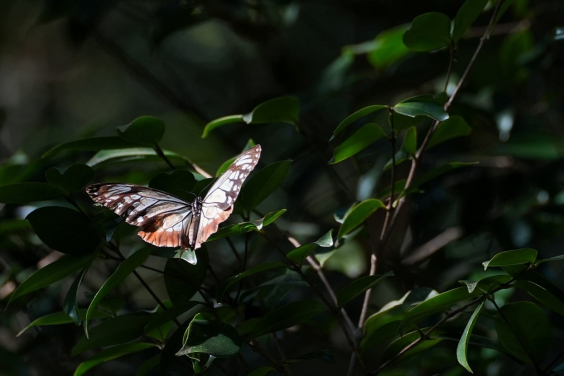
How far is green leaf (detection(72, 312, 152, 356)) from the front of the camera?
700mm

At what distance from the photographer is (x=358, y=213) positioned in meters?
0.74

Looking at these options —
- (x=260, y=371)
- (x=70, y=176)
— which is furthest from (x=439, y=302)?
(x=70, y=176)

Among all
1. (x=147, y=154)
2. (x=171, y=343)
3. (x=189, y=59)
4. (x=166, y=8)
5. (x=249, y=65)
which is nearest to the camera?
(x=171, y=343)

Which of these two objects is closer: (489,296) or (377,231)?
(489,296)

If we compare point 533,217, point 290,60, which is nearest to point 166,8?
point 290,60

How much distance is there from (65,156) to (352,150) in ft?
2.00

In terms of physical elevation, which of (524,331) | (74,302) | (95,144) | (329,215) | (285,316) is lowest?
(329,215)

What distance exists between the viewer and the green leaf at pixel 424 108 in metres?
0.66

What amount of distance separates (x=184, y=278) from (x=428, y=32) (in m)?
0.42

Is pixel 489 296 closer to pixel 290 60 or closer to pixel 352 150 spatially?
pixel 352 150

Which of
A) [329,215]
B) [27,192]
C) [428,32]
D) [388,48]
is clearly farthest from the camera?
[329,215]

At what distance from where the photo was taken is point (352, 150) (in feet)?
2.47

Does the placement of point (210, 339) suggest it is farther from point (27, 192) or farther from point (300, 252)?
point (27, 192)

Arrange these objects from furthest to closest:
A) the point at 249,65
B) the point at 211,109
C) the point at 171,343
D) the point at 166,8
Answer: the point at 211,109
the point at 249,65
the point at 166,8
the point at 171,343
